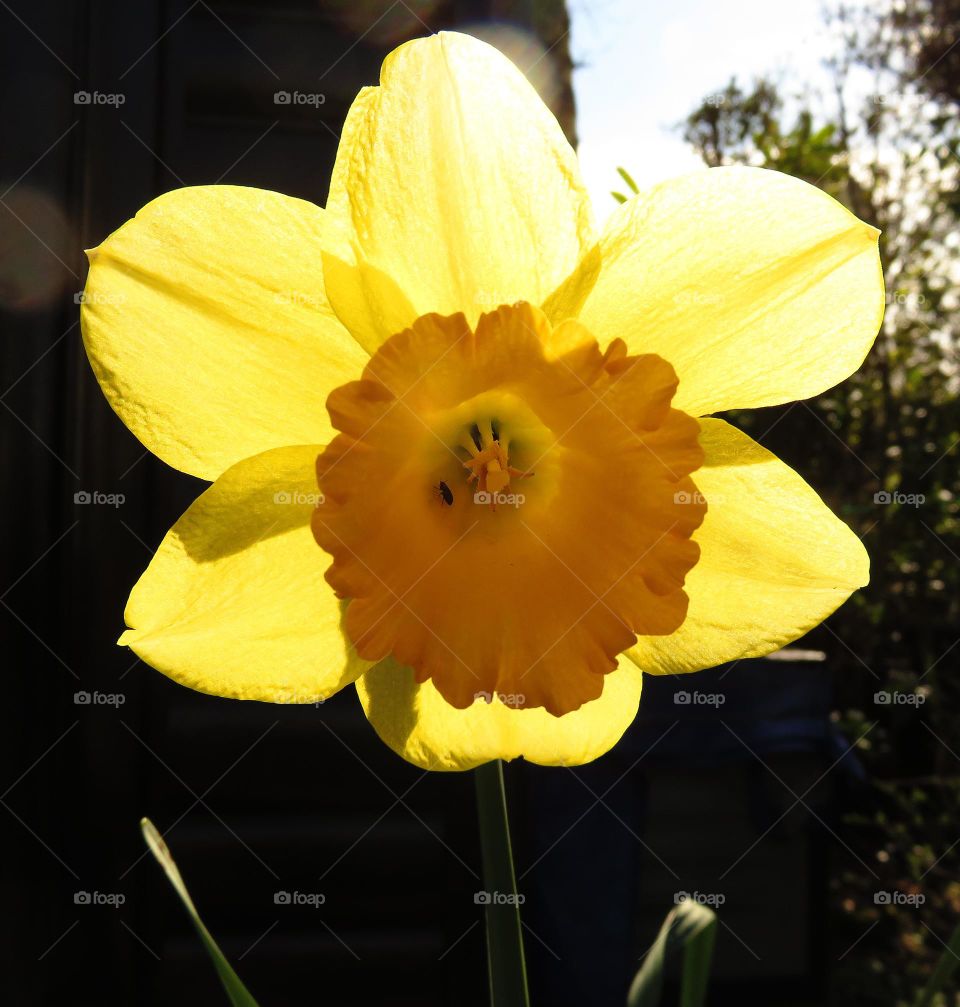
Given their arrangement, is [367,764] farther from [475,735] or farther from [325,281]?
[325,281]

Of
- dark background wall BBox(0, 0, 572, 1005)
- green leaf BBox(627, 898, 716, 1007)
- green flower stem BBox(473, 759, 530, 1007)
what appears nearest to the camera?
green flower stem BBox(473, 759, 530, 1007)

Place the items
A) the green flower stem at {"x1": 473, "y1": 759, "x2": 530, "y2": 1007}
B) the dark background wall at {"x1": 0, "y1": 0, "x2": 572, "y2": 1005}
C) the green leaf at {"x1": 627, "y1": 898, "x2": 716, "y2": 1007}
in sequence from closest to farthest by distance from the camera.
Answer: the green flower stem at {"x1": 473, "y1": 759, "x2": 530, "y2": 1007}
the green leaf at {"x1": 627, "y1": 898, "x2": 716, "y2": 1007}
the dark background wall at {"x1": 0, "y1": 0, "x2": 572, "y2": 1005}

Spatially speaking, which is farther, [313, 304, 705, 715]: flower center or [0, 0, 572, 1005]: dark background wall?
[0, 0, 572, 1005]: dark background wall

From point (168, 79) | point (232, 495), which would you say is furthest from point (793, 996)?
point (168, 79)

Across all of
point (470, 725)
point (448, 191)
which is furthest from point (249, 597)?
point (448, 191)

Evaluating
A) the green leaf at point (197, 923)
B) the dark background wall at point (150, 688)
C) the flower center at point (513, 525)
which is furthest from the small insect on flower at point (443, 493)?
the dark background wall at point (150, 688)

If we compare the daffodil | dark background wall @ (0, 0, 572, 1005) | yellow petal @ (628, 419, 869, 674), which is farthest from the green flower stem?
dark background wall @ (0, 0, 572, 1005)

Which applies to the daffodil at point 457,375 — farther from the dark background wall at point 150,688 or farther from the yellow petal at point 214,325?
the dark background wall at point 150,688

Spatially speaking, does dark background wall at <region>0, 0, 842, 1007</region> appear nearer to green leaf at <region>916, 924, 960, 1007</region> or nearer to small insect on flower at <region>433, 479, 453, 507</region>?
green leaf at <region>916, 924, 960, 1007</region>
